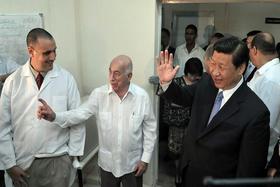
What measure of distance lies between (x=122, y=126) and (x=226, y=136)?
82 centimetres

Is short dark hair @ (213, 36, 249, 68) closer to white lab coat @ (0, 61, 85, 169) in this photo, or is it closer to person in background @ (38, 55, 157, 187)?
person in background @ (38, 55, 157, 187)

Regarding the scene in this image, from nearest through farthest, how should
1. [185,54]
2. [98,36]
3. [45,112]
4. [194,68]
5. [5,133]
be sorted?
[45,112]
[5,133]
[98,36]
[194,68]
[185,54]

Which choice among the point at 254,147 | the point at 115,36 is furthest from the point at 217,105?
the point at 115,36

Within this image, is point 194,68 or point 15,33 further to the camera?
point 194,68

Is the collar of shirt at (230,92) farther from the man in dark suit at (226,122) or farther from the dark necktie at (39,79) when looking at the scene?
the dark necktie at (39,79)

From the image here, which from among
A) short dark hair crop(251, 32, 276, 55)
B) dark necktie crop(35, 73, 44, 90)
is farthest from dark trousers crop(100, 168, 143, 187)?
short dark hair crop(251, 32, 276, 55)

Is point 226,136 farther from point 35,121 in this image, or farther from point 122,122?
point 35,121

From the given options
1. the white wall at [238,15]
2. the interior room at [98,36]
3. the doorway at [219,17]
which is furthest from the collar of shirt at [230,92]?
the white wall at [238,15]

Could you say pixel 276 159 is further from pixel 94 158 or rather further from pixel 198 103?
pixel 94 158

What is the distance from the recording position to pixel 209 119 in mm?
1610

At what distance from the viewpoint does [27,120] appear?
1.88m

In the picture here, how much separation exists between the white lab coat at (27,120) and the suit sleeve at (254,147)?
1164 millimetres

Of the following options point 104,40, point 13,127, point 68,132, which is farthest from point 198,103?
point 104,40

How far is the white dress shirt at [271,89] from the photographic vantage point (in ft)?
6.92
